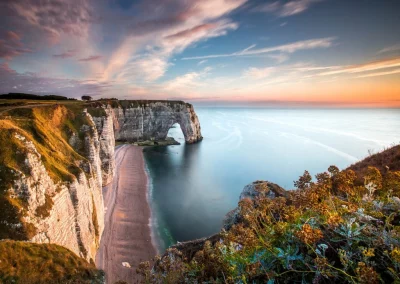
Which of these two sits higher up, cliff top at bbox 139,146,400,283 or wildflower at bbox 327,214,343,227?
wildflower at bbox 327,214,343,227

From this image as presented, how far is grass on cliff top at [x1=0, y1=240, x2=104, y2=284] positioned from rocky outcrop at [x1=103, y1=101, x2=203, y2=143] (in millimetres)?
72192

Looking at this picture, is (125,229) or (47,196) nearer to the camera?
(47,196)

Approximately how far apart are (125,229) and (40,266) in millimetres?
21797

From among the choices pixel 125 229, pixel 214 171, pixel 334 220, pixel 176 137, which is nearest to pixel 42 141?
pixel 125 229

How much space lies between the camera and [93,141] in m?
27.8

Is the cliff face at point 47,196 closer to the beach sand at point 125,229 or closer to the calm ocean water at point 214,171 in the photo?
the beach sand at point 125,229

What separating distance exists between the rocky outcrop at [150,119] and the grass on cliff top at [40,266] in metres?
72.2

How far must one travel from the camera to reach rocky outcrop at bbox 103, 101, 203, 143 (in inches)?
3046

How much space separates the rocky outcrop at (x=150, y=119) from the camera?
77.4 metres

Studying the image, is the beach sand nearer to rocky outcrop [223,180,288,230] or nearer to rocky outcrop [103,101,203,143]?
rocky outcrop [223,180,288,230]

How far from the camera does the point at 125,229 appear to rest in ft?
87.4

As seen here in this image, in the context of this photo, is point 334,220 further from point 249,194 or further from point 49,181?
point 49,181

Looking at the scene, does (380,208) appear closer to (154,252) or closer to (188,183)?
(154,252)

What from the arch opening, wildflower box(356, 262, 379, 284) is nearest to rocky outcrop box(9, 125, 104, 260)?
wildflower box(356, 262, 379, 284)
